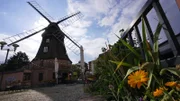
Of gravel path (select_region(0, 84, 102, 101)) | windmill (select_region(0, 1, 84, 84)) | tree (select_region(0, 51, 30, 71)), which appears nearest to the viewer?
gravel path (select_region(0, 84, 102, 101))

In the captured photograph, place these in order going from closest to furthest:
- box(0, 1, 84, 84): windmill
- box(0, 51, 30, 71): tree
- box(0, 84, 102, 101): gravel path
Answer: box(0, 84, 102, 101): gravel path, box(0, 1, 84, 84): windmill, box(0, 51, 30, 71): tree

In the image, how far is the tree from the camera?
32.2 metres

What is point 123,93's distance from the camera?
211 cm

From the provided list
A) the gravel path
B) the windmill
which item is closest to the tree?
the windmill

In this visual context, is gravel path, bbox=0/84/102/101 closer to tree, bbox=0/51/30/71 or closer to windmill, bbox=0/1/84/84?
windmill, bbox=0/1/84/84

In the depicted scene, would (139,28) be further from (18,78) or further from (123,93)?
(18,78)

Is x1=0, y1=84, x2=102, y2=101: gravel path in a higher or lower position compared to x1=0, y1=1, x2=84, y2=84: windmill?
lower

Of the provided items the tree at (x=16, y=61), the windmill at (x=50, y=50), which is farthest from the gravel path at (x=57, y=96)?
the tree at (x=16, y=61)

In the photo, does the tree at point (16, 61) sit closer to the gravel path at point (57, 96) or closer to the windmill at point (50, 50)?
the windmill at point (50, 50)

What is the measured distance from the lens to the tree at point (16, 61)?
106ft

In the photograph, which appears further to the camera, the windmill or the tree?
the tree

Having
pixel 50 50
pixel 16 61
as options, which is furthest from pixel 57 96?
pixel 16 61

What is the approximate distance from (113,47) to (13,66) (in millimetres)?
34672

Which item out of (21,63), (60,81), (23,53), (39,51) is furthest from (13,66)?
(60,81)
